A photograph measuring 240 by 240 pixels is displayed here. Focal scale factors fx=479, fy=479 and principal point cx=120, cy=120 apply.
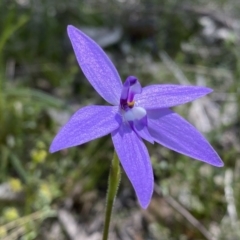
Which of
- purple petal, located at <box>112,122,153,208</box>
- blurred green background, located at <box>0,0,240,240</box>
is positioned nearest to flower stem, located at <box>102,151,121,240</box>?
purple petal, located at <box>112,122,153,208</box>

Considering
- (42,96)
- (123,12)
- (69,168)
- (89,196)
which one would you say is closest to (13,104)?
(42,96)

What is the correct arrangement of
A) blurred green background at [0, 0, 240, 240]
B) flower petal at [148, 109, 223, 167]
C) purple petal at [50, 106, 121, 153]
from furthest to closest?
blurred green background at [0, 0, 240, 240] → flower petal at [148, 109, 223, 167] → purple petal at [50, 106, 121, 153]

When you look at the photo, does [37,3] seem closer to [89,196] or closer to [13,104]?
[13,104]

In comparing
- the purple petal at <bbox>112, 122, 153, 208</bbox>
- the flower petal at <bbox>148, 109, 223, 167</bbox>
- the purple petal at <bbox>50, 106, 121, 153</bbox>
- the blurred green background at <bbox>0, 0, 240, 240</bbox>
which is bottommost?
the blurred green background at <bbox>0, 0, 240, 240</bbox>

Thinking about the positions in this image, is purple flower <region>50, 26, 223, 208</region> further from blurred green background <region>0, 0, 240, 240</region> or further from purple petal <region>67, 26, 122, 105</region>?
blurred green background <region>0, 0, 240, 240</region>

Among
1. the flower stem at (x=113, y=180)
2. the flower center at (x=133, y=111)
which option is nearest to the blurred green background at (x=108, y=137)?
the flower stem at (x=113, y=180)

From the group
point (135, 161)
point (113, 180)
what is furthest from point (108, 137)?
point (135, 161)

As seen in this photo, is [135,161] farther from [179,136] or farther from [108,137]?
[108,137]
